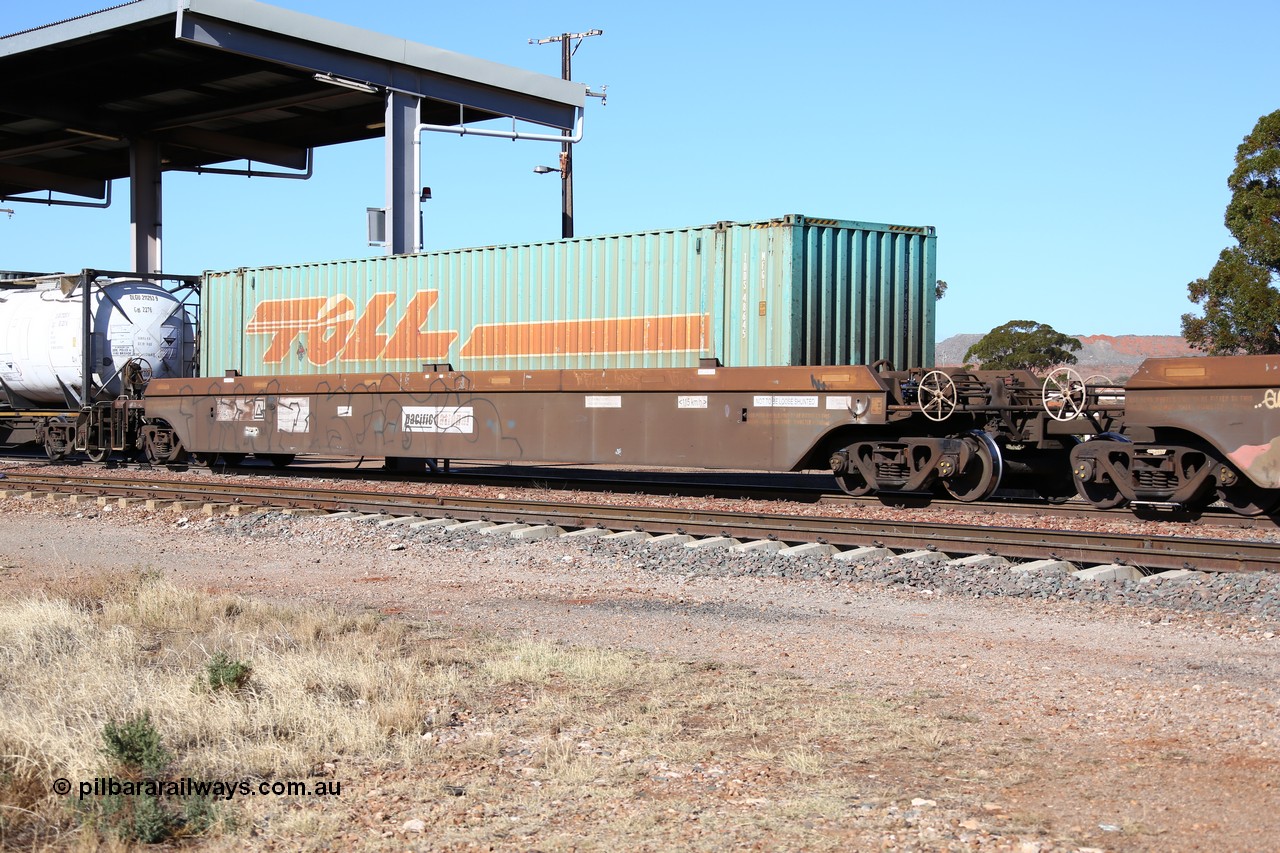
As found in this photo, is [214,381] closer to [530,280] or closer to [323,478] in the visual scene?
[323,478]

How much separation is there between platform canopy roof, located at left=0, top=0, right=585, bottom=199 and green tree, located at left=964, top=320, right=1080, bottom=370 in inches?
1198

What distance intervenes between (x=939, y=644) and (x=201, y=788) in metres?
4.68

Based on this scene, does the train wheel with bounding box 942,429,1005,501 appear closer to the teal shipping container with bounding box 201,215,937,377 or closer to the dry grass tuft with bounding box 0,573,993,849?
the teal shipping container with bounding box 201,215,937,377

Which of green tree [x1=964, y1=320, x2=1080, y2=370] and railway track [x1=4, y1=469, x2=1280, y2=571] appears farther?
green tree [x1=964, y1=320, x2=1080, y2=370]

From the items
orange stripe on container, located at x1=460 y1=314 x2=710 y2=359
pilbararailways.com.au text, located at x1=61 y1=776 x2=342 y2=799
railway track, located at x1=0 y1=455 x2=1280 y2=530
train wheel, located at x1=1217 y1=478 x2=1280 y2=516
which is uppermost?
orange stripe on container, located at x1=460 y1=314 x2=710 y2=359

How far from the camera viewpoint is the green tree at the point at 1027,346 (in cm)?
5461

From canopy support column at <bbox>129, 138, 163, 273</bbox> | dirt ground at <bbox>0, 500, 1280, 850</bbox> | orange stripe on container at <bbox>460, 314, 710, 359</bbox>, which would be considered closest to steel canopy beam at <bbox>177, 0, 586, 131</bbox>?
canopy support column at <bbox>129, 138, 163, 273</bbox>

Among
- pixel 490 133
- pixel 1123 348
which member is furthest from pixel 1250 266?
pixel 1123 348

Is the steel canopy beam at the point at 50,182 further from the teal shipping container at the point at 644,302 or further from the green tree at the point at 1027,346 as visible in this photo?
the green tree at the point at 1027,346

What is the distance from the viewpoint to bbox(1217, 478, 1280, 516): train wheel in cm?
1223

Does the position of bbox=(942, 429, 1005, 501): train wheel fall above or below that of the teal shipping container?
below

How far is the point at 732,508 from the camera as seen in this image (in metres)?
14.4

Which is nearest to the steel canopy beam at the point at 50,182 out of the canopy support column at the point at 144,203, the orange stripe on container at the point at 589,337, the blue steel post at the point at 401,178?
the canopy support column at the point at 144,203

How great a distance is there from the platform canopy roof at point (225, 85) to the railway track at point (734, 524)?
11768mm
